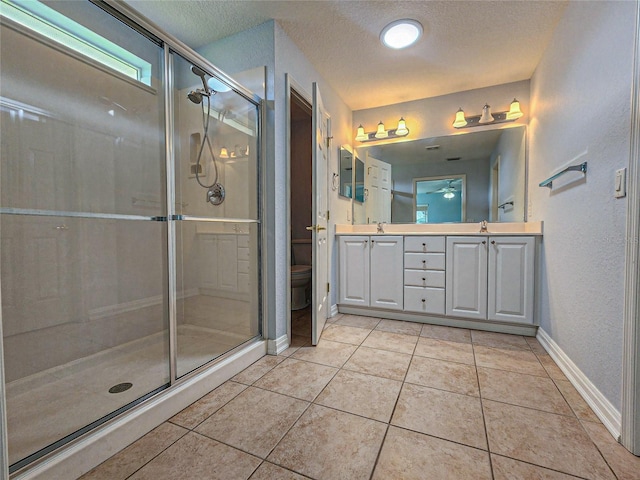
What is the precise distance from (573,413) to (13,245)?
3.06 meters

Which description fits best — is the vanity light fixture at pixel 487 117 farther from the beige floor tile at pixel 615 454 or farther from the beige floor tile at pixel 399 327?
the beige floor tile at pixel 615 454

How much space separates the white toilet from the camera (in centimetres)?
291

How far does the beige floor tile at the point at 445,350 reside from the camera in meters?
1.94

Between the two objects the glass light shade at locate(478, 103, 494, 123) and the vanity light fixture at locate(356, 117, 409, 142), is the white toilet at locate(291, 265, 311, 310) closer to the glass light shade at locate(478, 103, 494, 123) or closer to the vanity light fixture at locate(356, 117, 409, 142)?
the vanity light fixture at locate(356, 117, 409, 142)

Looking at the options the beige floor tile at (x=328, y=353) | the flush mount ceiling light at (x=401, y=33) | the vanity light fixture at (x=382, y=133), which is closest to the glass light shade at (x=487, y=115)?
the vanity light fixture at (x=382, y=133)

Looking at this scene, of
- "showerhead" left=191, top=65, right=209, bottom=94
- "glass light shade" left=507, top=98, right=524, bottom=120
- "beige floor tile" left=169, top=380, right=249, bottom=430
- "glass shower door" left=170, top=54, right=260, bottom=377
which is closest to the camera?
"beige floor tile" left=169, top=380, right=249, bottom=430

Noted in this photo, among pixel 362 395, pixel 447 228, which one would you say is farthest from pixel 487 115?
pixel 362 395

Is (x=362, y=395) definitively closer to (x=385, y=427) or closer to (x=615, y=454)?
(x=385, y=427)

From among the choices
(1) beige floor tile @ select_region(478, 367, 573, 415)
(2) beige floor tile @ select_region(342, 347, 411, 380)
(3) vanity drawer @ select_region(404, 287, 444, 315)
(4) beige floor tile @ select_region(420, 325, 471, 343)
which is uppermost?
(3) vanity drawer @ select_region(404, 287, 444, 315)

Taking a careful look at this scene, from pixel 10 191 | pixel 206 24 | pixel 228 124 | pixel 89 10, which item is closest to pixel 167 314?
pixel 10 191

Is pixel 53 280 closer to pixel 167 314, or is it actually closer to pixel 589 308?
pixel 167 314

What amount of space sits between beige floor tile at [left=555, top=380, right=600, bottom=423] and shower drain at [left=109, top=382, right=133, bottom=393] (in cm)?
224

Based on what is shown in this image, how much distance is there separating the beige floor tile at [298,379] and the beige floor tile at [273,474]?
0.44 meters

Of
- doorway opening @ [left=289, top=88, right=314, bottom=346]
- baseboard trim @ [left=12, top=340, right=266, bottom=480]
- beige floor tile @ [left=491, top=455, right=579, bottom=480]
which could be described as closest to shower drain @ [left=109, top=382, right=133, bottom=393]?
baseboard trim @ [left=12, top=340, right=266, bottom=480]
